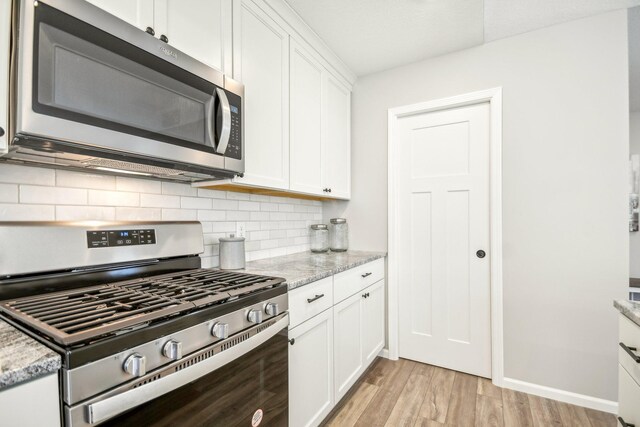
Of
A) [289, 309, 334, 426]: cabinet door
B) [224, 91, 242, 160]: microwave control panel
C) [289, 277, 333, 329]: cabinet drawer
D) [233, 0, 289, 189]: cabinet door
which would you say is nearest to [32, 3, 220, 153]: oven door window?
[224, 91, 242, 160]: microwave control panel

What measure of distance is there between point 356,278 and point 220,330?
1.26 meters

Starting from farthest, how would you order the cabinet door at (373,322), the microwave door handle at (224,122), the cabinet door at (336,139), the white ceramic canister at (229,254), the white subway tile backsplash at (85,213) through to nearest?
the cabinet door at (336,139), the cabinet door at (373,322), the white ceramic canister at (229,254), the microwave door handle at (224,122), the white subway tile backsplash at (85,213)

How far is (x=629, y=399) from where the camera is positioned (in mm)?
1074

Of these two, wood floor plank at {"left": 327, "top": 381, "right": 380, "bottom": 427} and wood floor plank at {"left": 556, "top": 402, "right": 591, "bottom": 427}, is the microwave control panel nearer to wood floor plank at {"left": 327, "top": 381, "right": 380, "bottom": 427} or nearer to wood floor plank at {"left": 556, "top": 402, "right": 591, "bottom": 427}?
wood floor plank at {"left": 327, "top": 381, "right": 380, "bottom": 427}

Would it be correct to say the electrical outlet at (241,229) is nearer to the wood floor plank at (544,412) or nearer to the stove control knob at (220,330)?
the stove control knob at (220,330)

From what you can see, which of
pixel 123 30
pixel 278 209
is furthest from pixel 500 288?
pixel 123 30

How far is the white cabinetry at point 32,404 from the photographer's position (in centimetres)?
56

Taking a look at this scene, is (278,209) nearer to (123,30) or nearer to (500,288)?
(123,30)

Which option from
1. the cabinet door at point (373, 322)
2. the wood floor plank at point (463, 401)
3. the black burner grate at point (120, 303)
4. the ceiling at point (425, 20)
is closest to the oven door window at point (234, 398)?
the black burner grate at point (120, 303)

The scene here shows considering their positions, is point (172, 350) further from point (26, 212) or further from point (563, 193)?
point (563, 193)

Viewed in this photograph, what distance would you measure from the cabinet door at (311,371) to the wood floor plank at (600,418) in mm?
1565

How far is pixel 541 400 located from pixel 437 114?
7.03 feet

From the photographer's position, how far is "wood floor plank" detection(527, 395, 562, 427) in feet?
5.91

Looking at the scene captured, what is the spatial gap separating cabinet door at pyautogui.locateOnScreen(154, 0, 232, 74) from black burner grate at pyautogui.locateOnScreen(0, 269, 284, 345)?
0.96 m
